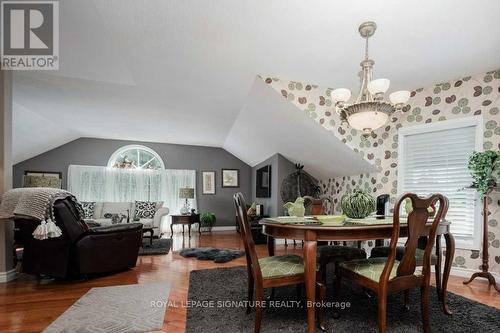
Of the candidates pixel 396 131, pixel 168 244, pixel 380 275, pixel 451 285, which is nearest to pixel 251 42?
pixel 380 275

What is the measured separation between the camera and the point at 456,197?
3.12m

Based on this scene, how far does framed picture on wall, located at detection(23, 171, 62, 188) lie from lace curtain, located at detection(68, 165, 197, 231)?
1.12ft

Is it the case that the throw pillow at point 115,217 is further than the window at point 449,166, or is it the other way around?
the throw pillow at point 115,217

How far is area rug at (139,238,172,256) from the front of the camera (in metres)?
4.15

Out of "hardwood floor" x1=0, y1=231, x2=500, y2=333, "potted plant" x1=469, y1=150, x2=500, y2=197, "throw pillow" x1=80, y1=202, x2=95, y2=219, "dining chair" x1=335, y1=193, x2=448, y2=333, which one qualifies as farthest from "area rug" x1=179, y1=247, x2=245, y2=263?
"potted plant" x1=469, y1=150, x2=500, y2=197

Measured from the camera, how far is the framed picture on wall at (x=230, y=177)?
7.32 metres

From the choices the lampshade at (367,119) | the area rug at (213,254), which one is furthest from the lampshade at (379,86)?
the area rug at (213,254)

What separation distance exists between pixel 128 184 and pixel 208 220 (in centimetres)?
226

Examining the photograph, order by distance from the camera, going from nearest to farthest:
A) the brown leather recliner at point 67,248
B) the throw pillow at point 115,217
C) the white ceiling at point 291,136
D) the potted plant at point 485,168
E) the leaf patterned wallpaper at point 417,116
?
the potted plant at point 485,168, the brown leather recliner at point 67,248, the leaf patterned wallpaper at point 417,116, the white ceiling at point 291,136, the throw pillow at point 115,217

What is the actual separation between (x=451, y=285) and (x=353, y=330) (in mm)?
1752

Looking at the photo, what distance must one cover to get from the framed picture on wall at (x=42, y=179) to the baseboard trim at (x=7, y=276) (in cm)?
285

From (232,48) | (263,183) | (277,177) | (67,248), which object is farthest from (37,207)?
(263,183)

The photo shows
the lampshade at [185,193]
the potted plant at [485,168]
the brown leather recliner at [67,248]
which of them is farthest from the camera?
the lampshade at [185,193]

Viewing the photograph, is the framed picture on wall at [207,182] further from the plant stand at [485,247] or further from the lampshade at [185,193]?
the plant stand at [485,247]
